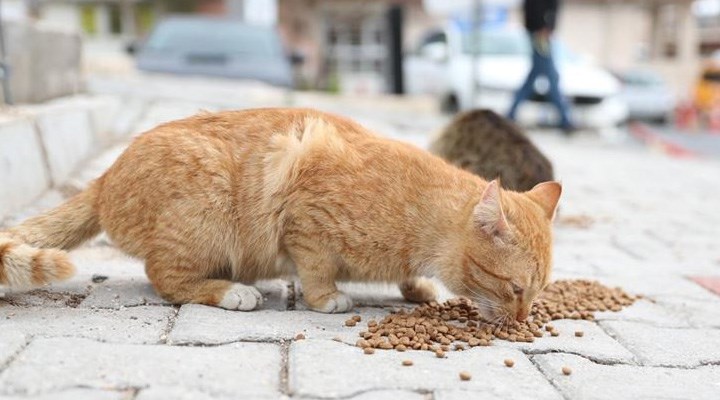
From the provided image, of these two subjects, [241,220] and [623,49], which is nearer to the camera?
[241,220]

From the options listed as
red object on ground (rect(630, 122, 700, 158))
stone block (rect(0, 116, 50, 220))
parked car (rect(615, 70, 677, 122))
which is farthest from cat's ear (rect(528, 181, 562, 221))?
parked car (rect(615, 70, 677, 122))

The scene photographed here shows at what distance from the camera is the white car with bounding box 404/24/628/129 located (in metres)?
13.8

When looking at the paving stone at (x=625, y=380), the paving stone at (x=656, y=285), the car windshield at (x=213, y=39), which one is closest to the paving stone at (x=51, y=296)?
the paving stone at (x=625, y=380)

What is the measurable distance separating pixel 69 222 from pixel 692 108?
2688 cm

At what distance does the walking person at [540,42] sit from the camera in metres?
10.4

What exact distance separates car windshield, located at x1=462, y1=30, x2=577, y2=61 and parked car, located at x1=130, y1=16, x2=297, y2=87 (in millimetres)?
5371

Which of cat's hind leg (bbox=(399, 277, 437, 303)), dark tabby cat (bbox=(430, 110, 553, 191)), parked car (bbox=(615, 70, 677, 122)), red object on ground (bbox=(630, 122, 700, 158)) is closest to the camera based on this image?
cat's hind leg (bbox=(399, 277, 437, 303))

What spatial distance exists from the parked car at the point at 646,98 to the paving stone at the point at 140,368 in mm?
24086

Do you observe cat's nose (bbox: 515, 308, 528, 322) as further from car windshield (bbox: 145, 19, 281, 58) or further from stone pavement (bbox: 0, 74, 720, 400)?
car windshield (bbox: 145, 19, 281, 58)

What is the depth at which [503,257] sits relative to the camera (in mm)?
3037

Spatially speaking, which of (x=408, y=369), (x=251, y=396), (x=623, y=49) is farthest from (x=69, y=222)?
(x=623, y=49)

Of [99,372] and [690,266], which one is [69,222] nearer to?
[99,372]

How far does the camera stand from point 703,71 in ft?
109

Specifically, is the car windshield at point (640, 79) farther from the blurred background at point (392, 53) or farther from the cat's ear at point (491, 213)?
the cat's ear at point (491, 213)
